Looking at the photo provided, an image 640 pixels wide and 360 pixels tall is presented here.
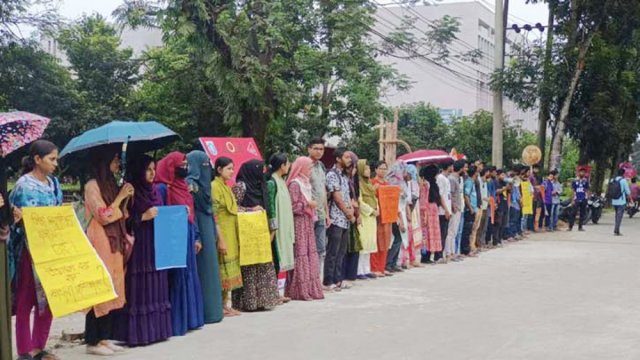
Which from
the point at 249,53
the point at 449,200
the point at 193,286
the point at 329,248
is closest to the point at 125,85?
the point at 249,53

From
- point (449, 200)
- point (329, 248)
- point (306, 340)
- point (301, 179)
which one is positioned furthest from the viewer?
point (449, 200)

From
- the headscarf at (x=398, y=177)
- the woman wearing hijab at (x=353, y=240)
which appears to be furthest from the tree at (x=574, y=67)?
the woman wearing hijab at (x=353, y=240)

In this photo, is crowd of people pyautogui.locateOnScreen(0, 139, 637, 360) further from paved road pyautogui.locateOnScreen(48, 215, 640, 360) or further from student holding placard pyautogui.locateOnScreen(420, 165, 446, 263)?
paved road pyautogui.locateOnScreen(48, 215, 640, 360)

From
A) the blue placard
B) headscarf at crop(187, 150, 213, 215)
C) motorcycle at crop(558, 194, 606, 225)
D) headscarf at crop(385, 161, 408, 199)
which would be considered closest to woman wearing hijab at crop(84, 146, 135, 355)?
the blue placard

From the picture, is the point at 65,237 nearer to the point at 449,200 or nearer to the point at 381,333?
the point at 381,333

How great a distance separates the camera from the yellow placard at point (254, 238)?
25.1 feet

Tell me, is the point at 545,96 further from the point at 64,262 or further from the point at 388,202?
the point at 64,262

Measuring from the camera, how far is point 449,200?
1288cm

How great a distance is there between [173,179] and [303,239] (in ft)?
7.73

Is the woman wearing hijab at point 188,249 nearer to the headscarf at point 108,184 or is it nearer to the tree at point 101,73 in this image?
the headscarf at point 108,184

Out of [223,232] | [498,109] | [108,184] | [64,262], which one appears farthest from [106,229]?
[498,109]

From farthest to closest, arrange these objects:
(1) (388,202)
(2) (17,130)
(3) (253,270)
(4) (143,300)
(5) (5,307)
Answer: (1) (388,202), (3) (253,270), (4) (143,300), (2) (17,130), (5) (5,307)

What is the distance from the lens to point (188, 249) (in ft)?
22.5

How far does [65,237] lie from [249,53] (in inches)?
396
